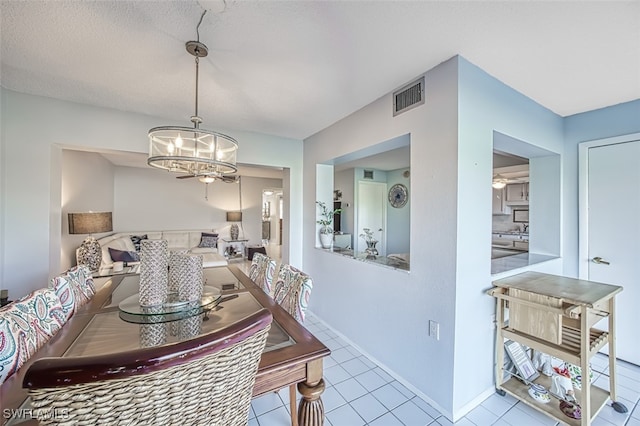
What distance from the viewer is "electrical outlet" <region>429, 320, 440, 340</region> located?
1756mm

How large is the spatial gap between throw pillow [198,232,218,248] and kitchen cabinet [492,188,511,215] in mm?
6805

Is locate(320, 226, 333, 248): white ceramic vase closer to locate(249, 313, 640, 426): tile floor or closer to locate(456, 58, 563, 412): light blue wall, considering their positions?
locate(249, 313, 640, 426): tile floor

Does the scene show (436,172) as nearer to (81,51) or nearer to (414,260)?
(414,260)

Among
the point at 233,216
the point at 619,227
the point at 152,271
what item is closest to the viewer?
the point at 152,271

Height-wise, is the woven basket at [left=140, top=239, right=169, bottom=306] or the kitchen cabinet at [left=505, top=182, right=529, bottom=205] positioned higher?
the kitchen cabinet at [left=505, top=182, right=529, bottom=205]

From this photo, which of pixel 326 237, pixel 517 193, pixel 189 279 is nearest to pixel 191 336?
pixel 189 279

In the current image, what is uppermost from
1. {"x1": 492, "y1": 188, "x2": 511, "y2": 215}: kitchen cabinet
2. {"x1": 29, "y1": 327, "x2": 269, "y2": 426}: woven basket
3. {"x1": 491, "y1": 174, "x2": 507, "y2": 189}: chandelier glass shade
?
{"x1": 491, "y1": 174, "x2": 507, "y2": 189}: chandelier glass shade

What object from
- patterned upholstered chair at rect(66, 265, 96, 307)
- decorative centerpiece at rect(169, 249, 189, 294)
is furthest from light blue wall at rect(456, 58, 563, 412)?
patterned upholstered chair at rect(66, 265, 96, 307)

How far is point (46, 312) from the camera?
128 cm

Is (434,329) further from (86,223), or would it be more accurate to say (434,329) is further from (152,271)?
(86,223)

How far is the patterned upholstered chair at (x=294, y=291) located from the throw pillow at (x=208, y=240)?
4.87 meters

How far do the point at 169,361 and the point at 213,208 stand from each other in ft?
22.4

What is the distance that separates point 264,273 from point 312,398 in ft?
3.94

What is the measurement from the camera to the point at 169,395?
561 millimetres
